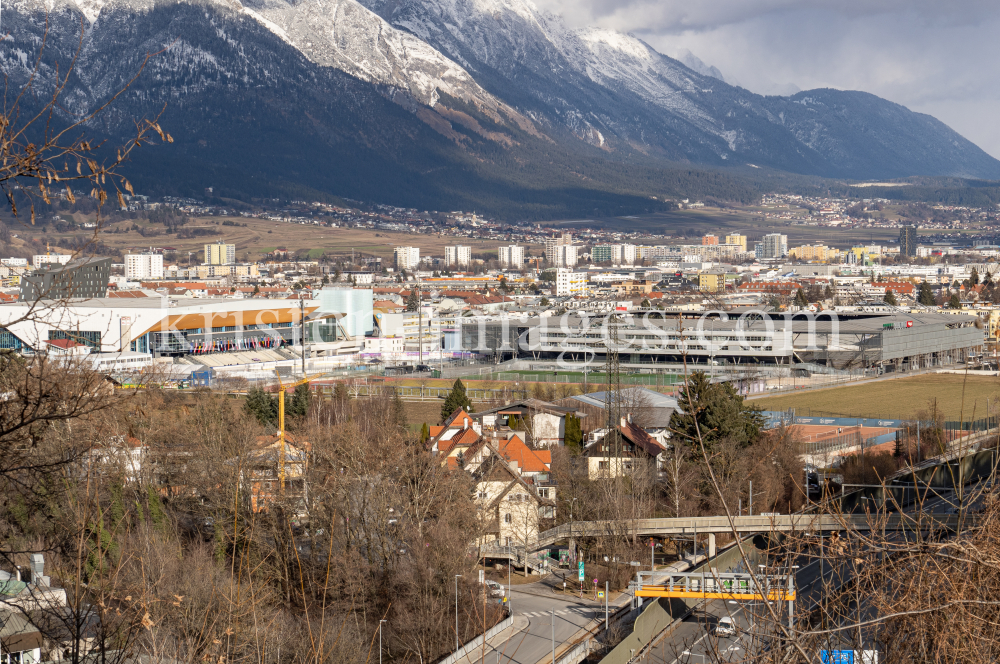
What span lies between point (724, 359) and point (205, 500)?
59.9ft

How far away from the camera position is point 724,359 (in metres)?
25.2

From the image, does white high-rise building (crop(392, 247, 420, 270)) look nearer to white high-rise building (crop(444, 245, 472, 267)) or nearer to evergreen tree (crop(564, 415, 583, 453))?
white high-rise building (crop(444, 245, 472, 267))

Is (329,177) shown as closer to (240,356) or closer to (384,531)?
(240,356)

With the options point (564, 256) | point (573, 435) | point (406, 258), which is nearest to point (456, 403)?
point (573, 435)

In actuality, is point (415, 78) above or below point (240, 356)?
above

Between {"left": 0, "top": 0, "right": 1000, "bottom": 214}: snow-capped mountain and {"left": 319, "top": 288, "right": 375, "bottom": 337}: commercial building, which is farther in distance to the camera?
{"left": 0, "top": 0, "right": 1000, "bottom": 214}: snow-capped mountain

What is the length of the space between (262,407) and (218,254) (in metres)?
54.7

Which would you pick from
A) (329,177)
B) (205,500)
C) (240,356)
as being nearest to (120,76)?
(329,177)

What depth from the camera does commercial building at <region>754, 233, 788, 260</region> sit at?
8225cm

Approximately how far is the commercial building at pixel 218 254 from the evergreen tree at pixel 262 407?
5354 centimetres

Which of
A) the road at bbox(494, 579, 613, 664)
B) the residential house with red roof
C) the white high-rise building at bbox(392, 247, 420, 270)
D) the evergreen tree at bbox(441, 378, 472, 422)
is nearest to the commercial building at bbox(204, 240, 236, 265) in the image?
the white high-rise building at bbox(392, 247, 420, 270)

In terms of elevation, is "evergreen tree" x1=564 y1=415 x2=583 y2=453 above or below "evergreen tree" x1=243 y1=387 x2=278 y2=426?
below

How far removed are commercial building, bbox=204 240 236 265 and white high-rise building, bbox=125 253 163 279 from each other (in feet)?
25.1

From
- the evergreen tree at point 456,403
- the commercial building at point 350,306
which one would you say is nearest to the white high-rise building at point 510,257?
the commercial building at point 350,306
